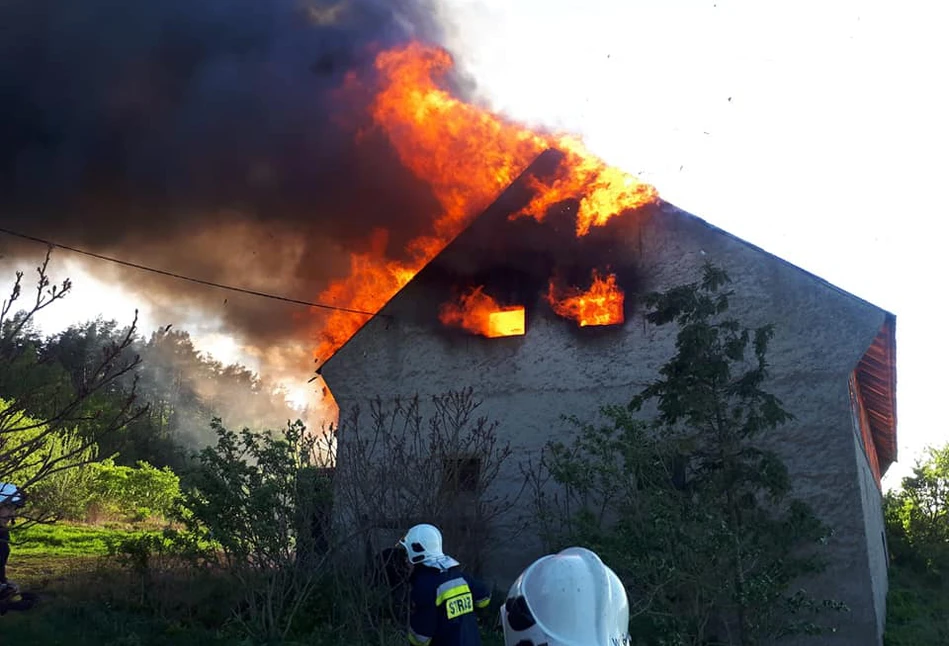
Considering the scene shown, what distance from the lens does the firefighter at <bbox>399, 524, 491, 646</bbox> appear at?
4410 millimetres

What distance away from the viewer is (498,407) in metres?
11.0

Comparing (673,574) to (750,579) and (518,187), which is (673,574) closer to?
(750,579)

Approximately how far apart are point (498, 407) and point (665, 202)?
4066 millimetres

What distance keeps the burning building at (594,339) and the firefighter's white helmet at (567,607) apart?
25.6 feet

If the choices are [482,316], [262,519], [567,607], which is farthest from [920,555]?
[567,607]

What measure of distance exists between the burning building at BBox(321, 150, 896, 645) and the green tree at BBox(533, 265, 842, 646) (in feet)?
5.30

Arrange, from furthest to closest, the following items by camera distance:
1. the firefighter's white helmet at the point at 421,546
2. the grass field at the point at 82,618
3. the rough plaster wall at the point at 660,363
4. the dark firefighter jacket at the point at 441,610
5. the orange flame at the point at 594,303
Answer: the orange flame at the point at 594,303 < the rough plaster wall at the point at 660,363 < the grass field at the point at 82,618 < the firefighter's white helmet at the point at 421,546 < the dark firefighter jacket at the point at 441,610

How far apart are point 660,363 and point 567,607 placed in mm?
8525

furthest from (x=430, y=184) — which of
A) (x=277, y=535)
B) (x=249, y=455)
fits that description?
(x=277, y=535)

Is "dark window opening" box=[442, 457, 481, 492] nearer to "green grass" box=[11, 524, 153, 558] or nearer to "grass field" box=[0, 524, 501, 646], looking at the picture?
"grass field" box=[0, 524, 501, 646]

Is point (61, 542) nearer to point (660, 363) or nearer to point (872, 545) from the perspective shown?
point (660, 363)

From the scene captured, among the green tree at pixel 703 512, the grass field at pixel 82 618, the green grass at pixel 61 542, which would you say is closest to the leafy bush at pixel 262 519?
the grass field at pixel 82 618

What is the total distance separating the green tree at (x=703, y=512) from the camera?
268 inches

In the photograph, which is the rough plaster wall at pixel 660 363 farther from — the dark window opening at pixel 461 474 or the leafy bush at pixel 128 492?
the leafy bush at pixel 128 492
